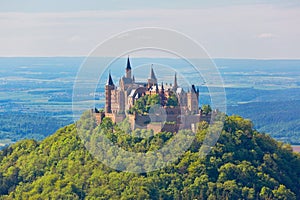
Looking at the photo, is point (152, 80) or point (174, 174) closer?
point (174, 174)

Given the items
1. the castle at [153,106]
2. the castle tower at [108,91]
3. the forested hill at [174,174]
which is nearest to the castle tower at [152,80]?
the castle at [153,106]

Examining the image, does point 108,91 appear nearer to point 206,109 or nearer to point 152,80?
point 152,80

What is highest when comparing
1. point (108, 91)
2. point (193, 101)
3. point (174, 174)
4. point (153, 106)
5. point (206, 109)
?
point (108, 91)

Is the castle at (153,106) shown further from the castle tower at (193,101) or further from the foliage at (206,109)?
the foliage at (206,109)

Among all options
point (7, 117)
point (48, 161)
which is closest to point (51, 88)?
point (7, 117)

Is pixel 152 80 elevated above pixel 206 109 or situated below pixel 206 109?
above

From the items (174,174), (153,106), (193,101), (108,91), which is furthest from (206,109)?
(108,91)
